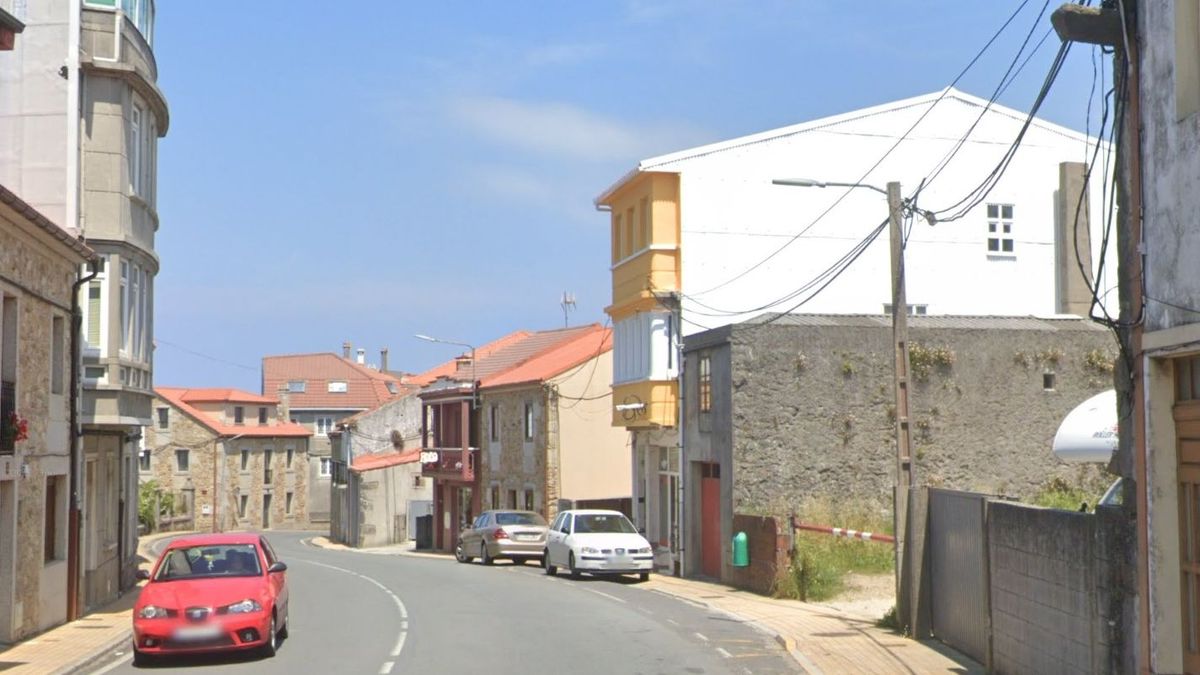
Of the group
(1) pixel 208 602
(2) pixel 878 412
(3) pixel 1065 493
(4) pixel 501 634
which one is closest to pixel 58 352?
(1) pixel 208 602

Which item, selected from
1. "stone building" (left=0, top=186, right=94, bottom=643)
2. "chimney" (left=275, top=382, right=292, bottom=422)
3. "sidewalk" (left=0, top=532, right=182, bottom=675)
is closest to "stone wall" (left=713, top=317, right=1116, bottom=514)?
"sidewalk" (left=0, top=532, right=182, bottom=675)

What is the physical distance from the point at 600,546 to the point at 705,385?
4.34 m

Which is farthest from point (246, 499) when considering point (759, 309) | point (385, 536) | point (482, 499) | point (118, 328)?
point (118, 328)

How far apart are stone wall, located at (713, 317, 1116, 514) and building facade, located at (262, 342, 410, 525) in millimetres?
64189

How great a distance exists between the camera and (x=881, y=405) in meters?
29.5

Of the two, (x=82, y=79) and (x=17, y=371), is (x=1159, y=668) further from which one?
(x=82, y=79)

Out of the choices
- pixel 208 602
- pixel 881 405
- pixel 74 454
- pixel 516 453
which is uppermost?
pixel 881 405

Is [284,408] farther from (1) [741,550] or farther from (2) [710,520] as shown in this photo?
(1) [741,550]

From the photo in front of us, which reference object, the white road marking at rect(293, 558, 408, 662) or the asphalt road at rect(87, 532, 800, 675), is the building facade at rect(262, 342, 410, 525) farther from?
the asphalt road at rect(87, 532, 800, 675)

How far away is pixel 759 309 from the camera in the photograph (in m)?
36.1

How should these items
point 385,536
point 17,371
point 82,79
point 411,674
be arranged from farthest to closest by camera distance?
point 385,536, point 82,79, point 17,371, point 411,674

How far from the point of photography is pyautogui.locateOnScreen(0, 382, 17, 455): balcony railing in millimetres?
18000

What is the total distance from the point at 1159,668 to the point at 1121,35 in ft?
16.7

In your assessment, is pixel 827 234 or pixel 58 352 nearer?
pixel 58 352
